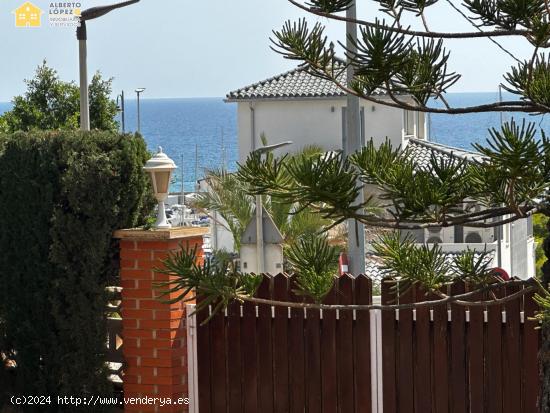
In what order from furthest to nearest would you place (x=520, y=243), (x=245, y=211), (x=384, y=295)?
(x=520, y=243)
(x=245, y=211)
(x=384, y=295)

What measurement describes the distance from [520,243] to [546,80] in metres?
34.0

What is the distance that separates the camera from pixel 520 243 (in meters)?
36.8

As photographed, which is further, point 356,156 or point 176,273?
point 176,273

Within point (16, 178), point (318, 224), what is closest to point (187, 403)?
point (16, 178)

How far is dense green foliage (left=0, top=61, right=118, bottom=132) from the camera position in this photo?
763 inches

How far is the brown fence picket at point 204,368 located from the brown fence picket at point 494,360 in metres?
2.03

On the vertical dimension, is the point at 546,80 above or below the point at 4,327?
above

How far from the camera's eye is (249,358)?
24.3ft

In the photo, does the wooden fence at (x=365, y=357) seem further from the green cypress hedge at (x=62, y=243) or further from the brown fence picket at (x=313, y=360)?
the green cypress hedge at (x=62, y=243)

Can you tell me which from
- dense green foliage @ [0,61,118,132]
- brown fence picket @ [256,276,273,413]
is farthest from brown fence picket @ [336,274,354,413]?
dense green foliage @ [0,61,118,132]

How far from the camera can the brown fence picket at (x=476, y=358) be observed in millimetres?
6805

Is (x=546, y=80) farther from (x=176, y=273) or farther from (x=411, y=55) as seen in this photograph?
(x=176, y=273)

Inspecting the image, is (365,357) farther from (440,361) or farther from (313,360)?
(440,361)

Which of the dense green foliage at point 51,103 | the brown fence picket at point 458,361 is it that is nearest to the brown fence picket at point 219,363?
the brown fence picket at point 458,361
